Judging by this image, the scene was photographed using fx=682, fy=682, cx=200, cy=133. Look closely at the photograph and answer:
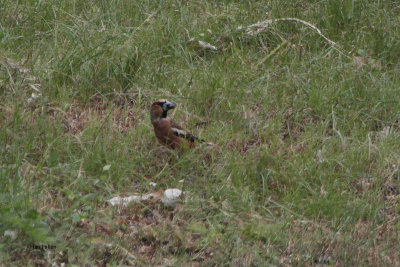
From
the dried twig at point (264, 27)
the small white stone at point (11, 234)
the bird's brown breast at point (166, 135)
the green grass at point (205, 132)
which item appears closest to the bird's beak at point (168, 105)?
the bird's brown breast at point (166, 135)

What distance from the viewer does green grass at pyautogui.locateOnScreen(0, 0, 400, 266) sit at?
4.29 m

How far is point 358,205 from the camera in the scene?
4.70 m

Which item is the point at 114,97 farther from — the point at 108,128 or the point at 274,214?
the point at 274,214

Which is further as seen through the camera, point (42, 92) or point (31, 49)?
point (31, 49)

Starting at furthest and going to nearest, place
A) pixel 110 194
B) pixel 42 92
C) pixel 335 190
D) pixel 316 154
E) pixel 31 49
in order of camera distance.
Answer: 1. pixel 31 49
2. pixel 42 92
3. pixel 316 154
4. pixel 335 190
5. pixel 110 194

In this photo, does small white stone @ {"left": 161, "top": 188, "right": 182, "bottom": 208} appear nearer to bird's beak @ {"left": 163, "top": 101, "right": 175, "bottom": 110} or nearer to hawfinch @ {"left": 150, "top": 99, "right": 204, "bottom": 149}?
hawfinch @ {"left": 150, "top": 99, "right": 204, "bottom": 149}

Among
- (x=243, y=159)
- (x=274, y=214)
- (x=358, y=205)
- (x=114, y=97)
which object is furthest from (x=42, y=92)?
(x=358, y=205)

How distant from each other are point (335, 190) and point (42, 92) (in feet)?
8.50

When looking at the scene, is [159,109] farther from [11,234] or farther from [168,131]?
[11,234]

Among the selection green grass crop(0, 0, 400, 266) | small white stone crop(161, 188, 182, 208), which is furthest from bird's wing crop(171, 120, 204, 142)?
small white stone crop(161, 188, 182, 208)

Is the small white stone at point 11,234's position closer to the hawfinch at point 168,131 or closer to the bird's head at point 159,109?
the hawfinch at point 168,131

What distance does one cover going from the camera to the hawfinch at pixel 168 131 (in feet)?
17.6

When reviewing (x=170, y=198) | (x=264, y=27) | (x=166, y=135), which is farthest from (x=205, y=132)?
(x=264, y=27)

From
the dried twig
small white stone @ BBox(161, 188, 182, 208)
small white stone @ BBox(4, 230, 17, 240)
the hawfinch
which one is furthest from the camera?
the dried twig
